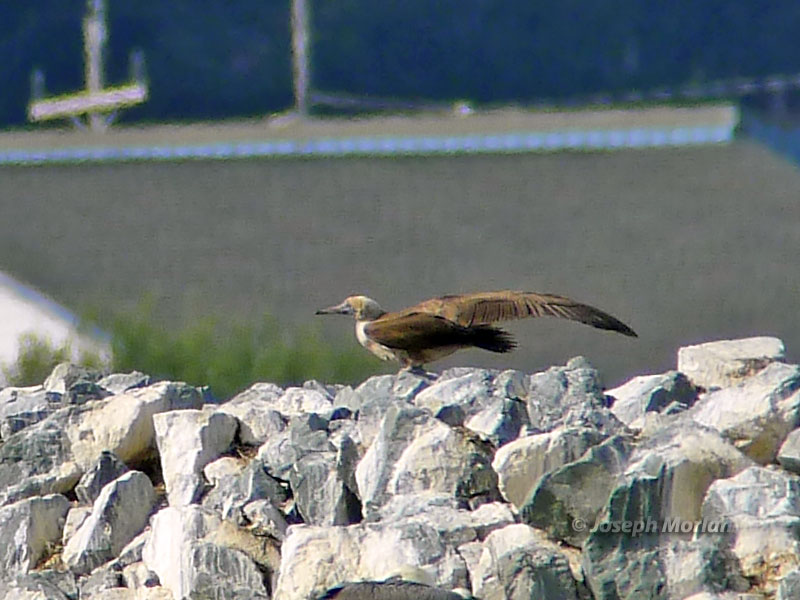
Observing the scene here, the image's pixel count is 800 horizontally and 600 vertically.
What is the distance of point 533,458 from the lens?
202 inches

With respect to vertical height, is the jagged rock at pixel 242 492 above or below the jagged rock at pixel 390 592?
above

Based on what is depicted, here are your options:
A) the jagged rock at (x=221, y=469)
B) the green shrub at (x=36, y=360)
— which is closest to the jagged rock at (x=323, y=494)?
the jagged rock at (x=221, y=469)

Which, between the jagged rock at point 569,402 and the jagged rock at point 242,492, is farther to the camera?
the jagged rock at point 569,402

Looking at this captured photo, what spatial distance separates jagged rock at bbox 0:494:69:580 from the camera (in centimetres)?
558

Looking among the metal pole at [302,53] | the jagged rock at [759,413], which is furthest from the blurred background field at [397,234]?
the jagged rock at [759,413]

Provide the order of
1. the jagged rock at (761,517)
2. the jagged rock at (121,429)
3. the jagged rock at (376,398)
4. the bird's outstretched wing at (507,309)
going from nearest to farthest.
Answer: the jagged rock at (761,517) → the jagged rock at (376,398) → the jagged rock at (121,429) → the bird's outstretched wing at (507,309)

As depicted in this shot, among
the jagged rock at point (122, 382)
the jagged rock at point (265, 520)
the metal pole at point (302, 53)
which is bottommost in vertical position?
the jagged rock at point (265, 520)

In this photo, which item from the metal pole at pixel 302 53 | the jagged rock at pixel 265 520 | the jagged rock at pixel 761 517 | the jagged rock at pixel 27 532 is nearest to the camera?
the jagged rock at pixel 761 517

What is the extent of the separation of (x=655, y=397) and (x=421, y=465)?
3.78 ft

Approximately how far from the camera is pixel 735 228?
14.9 meters

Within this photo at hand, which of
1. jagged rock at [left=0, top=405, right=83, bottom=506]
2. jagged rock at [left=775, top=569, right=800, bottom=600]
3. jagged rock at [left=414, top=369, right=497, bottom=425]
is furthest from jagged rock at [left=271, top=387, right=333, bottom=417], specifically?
jagged rock at [left=775, top=569, right=800, bottom=600]

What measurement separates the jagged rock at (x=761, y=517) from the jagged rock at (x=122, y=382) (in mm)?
2890

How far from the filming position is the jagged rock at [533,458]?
510cm

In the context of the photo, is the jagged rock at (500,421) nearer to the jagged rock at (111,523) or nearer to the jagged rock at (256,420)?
the jagged rock at (256,420)
